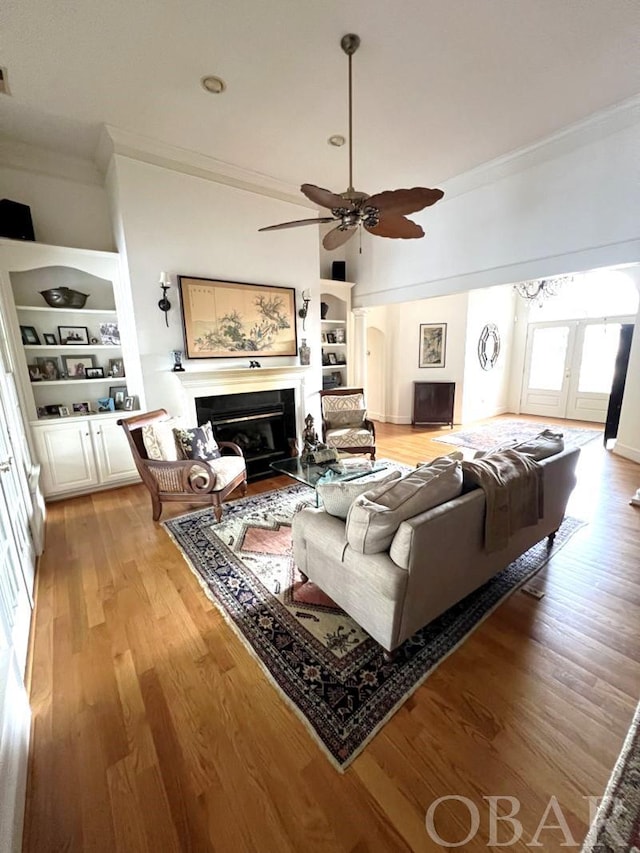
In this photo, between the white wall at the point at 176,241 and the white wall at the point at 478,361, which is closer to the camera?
the white wall at the point at 176,241

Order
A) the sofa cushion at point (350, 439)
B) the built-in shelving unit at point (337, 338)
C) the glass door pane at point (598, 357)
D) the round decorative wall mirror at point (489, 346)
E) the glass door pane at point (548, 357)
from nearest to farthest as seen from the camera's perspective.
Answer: the sofa cushion at point (350, 439), the built-in shelving unit at point (337, 338), the glass door pane at point (598, 357), the round decorative wall mirror at point (489, 346), the glass door pane at point (548, 357)

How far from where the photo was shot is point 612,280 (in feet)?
21.1

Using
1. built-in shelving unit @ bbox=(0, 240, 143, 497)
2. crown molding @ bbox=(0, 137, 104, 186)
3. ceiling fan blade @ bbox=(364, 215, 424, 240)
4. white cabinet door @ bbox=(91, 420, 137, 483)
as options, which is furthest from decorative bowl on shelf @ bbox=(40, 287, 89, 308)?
ceiling fan blade @ bbox=(364, 215, 424, 240)

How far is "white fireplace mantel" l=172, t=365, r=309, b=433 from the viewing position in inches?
151

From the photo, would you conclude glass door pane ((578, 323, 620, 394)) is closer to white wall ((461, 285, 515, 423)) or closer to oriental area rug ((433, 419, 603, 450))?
oriental area rug ((433, 419, 603, 450))

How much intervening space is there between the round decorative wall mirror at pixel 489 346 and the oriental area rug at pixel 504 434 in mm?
1360

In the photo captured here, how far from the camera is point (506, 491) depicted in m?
1.82

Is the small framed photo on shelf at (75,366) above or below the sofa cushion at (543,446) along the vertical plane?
above

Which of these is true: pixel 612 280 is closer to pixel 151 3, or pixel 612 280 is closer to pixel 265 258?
pixel 265 258

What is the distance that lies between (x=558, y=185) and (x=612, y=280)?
433 cm

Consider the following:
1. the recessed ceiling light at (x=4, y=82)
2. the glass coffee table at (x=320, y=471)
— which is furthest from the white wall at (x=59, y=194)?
the glass coffee table at (x=320, y=471)

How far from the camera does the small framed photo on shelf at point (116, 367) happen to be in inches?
156

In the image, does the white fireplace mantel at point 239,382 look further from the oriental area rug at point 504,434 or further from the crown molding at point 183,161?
the oriental area rug at point 504,434

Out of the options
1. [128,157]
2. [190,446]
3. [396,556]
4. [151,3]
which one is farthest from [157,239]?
[396,556]
